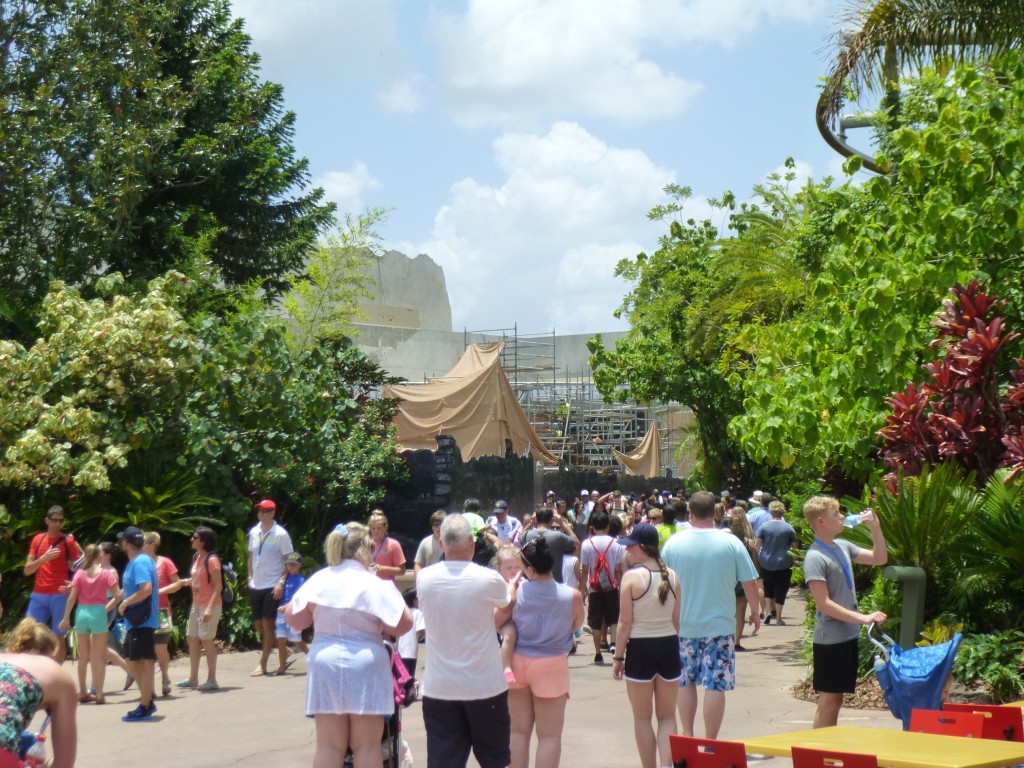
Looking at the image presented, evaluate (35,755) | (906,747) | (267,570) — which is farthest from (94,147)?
(906,747)

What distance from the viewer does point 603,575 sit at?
13281 mm

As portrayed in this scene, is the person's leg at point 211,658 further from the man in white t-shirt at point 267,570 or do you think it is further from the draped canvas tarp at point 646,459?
the draped canvas tarp at point 646,459

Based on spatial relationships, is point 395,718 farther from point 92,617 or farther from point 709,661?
point 92,617

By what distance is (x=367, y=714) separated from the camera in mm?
6281

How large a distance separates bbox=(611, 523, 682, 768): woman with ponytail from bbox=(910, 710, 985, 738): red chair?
1.81 m

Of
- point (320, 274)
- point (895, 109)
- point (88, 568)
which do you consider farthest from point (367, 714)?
point (320, 274)

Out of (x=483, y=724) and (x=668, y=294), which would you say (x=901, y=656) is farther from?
(x=668, y=294)

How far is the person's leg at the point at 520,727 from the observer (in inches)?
274

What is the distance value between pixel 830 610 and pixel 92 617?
23.5 ft

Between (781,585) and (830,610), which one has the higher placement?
(830,610)

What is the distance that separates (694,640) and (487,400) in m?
25.7

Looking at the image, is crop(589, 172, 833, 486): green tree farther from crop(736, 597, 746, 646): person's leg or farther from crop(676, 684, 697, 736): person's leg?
crop(676, 684, 697, 736): person's leg

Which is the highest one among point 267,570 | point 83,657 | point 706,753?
point 267,570

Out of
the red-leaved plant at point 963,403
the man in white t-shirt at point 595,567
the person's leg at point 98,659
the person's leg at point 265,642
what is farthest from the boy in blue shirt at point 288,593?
the red-leaved plant at point 963,403
